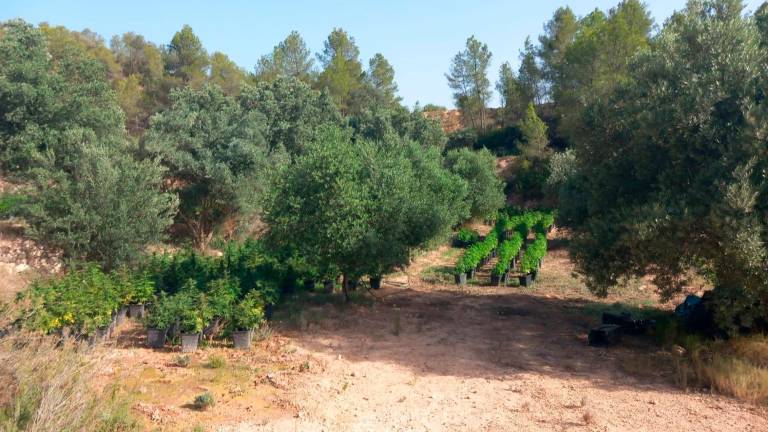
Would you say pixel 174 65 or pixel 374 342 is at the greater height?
pixel 174 65

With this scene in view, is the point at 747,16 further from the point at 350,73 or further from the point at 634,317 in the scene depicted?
the point at 350,73

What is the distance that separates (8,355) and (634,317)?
11014 mm

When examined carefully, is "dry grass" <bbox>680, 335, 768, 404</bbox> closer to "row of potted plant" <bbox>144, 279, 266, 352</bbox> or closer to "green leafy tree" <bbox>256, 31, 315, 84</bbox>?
"row of potted plant" <bbox>144, 279, 266, 352</bbox>

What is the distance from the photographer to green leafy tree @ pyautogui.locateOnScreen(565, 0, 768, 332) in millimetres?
7719

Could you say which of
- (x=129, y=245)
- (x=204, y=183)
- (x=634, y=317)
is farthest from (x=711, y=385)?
(x=204, y=183)

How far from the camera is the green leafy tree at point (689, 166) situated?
7.72 meters

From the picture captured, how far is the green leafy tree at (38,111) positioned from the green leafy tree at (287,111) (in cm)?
731

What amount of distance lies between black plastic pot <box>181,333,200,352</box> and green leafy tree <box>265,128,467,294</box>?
3.01 metres

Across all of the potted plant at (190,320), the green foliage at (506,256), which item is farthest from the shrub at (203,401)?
the green foliage at (506,256)

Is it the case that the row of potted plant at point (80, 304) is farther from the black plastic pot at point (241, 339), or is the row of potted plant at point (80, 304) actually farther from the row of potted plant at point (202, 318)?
the black plastic pot at point (241, 339)

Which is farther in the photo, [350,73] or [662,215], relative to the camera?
[350,73]

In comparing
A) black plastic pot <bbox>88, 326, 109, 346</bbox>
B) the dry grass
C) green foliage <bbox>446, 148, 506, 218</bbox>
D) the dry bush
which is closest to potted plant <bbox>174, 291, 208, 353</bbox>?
black plastic pot <bbox>88, 326, 109, 346</bbox>

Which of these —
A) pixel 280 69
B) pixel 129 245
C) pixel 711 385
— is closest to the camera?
pixel 711 385

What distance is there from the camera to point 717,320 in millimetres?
8281
